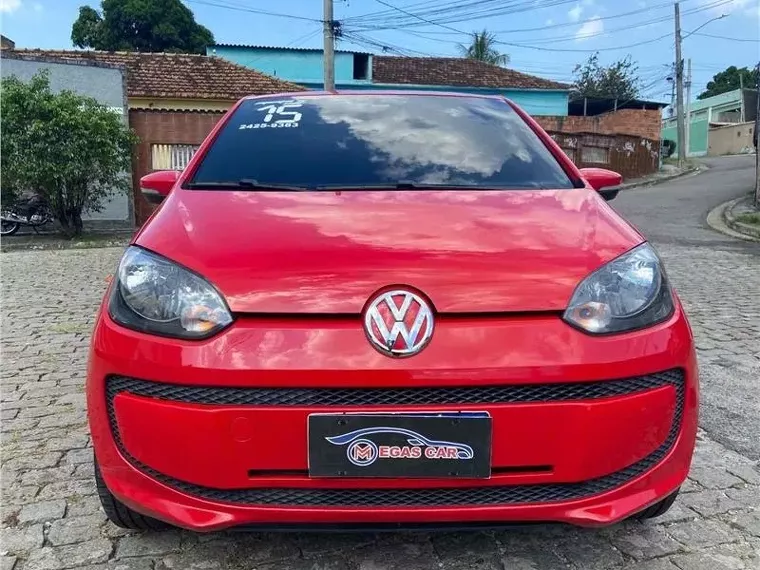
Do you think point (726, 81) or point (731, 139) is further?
point (726, 81)

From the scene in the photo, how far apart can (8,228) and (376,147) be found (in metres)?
12.1

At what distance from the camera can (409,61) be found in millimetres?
34562

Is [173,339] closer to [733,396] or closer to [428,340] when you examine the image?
[428,340]

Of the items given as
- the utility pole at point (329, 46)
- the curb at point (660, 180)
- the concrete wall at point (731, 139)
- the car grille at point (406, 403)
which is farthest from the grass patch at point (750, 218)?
the concrete wall at point (731, 139)

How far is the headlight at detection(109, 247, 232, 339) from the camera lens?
64.4 inches

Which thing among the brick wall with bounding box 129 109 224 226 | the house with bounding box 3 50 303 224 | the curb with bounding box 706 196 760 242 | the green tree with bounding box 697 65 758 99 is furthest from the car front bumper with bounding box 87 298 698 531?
the green tree with bounding box 697 65 758 99

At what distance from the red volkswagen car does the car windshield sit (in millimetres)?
547

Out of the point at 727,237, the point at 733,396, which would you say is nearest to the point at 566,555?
the point at 733,396

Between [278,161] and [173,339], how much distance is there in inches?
42.9

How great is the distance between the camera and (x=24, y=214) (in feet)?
40.5

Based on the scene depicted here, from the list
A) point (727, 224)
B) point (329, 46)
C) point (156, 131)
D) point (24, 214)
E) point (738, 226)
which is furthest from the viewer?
point (329, 46)

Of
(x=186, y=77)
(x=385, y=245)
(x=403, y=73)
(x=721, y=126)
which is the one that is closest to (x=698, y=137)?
(x=721, y=126)

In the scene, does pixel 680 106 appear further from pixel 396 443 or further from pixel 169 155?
pixel 396 443

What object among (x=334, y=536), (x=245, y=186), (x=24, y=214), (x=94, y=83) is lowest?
(x=334, y=536)
